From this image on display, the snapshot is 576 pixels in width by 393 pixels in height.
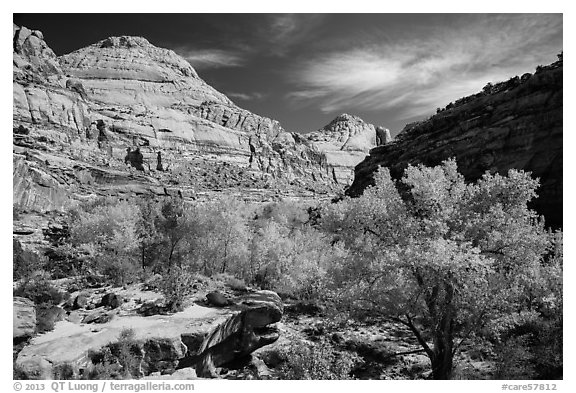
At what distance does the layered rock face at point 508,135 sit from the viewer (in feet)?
125

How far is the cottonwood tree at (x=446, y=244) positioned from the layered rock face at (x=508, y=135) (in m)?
30.2

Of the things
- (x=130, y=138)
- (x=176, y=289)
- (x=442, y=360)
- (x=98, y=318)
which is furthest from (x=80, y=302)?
(x=130, y=138)

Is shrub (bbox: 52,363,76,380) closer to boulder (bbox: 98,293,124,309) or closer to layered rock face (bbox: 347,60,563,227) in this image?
boulder (bbox: 98,293,124,309)

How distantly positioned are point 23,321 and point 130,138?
125 meters

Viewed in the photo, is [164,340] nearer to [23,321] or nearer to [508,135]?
[23,321]

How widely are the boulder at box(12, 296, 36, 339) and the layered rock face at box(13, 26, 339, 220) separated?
34695mm

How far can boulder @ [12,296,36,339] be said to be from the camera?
792 centimetres

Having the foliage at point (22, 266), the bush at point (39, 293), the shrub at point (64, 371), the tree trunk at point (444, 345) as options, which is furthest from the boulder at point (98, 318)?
the tree trunk at point (444, 345)

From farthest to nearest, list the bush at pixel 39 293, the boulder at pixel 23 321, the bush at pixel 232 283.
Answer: the bush at pixel 232 283 < the bush at pixel 39 293 < the boulder at pixel 23 321

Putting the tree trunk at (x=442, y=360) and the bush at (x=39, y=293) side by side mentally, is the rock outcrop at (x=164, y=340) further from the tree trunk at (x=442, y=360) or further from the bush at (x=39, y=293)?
the tree trunk at (x=442, y=360)

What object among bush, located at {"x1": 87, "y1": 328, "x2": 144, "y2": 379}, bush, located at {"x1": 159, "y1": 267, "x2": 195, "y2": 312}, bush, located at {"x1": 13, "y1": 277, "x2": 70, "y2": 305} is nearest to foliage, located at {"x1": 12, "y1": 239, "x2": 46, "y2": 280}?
bush, located at {"x1": 13, "y1": 277, "x2": 70, "y2": 305}

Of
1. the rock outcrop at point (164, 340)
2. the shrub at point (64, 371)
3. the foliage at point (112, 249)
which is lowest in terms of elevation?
the shrub at point (64, 371)

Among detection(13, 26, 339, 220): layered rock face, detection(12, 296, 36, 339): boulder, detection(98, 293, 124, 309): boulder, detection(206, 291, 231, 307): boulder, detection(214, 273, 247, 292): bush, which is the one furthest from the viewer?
detection(13, 26, 339, 220): layered rock face
